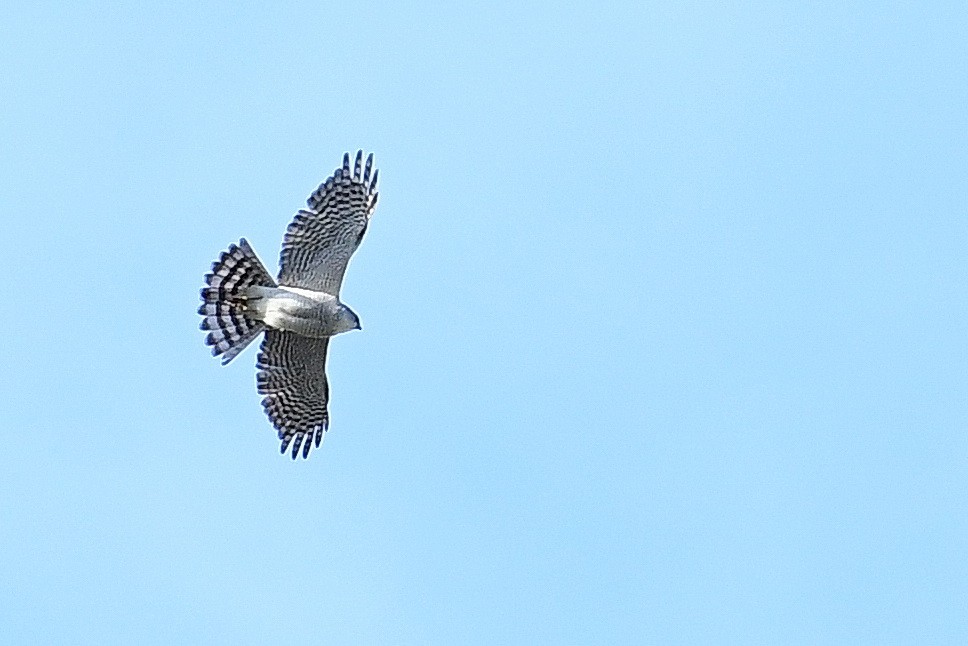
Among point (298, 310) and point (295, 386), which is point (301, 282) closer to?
point (298, 310)

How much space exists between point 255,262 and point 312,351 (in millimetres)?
1802

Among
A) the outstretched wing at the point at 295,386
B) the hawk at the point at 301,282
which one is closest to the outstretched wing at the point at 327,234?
the hawk at the point at 301,282

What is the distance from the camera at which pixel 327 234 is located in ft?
82.2

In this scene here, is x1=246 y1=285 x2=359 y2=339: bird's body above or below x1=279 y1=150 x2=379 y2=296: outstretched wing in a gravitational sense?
below

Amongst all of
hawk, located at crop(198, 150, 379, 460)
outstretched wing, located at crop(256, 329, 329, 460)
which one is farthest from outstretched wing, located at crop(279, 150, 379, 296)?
outstretched wing, located at crop(256, 329, 329, 460)

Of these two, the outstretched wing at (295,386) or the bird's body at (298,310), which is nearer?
the bird's body at (298,310)

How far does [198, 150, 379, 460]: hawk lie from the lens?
976 inches

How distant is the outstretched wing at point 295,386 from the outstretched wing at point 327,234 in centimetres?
99

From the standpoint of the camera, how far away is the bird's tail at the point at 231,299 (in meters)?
24.8

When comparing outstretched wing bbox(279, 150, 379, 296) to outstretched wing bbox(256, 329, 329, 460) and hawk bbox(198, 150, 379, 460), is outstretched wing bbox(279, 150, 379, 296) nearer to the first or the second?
hawk bbox(198, 150, 379, 460)

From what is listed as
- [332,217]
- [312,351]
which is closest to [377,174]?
[332,217]

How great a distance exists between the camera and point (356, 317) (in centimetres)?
2523

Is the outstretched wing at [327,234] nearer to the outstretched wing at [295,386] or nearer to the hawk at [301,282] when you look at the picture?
the hawk at [301,282]

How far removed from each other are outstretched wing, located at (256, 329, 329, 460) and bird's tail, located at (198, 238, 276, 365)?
528 mm
